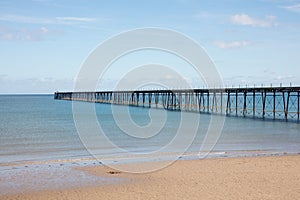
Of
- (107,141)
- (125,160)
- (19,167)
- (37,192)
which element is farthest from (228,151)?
(37,192)

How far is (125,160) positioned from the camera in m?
17.2

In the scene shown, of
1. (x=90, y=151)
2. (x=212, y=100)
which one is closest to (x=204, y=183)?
(x=90, y=151)

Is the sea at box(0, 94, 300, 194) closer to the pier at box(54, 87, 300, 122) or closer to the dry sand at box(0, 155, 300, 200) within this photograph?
the dry sand at box(0, 155, 300, 200)

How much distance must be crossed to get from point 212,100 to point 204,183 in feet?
270

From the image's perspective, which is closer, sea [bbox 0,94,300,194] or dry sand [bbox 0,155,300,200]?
dry sand [bbox 0,155,300,200]

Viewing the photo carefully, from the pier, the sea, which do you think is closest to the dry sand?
the sea

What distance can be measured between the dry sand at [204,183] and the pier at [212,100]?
2511 cm

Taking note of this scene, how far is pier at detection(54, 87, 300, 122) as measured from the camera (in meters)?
43.9

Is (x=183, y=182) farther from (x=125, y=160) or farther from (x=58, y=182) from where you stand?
(x=125, y=160)

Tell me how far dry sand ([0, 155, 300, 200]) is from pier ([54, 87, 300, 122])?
82.4 ft

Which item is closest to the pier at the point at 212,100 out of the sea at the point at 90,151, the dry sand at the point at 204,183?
the sea at the point at 90,151

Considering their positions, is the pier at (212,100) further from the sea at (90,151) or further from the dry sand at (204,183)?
the dry sand at (204,183)

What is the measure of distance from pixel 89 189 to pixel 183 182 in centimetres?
268

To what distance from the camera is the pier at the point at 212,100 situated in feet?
144
